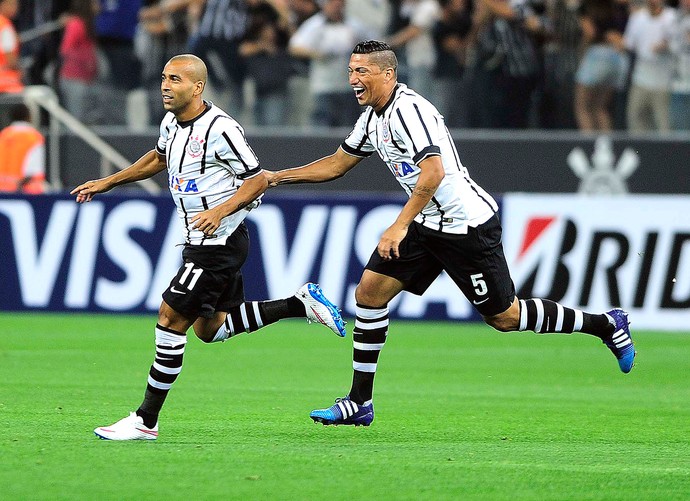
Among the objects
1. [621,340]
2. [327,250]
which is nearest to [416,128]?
[621,340]

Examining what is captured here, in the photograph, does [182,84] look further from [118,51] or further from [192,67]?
[118,51]

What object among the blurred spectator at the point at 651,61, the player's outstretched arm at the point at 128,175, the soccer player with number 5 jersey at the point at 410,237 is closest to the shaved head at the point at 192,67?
the player's outstretched arm at the point at 128,175

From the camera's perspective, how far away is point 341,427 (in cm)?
876

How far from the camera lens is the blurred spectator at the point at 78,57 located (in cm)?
1867

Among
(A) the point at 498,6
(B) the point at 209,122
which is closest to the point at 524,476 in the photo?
(B) the point at 209,122

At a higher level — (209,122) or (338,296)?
(209,122)

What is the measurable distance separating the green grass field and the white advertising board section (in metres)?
0.48

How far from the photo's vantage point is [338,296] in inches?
618

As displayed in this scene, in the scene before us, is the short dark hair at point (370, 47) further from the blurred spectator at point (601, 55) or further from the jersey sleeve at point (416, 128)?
the blurred spectator at point (601, 55)

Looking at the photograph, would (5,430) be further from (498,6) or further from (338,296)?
(498,6)

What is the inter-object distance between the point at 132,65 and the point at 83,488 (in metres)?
13.0

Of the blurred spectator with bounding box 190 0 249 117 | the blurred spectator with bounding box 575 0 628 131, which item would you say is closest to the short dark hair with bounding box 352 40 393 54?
the blurred spectator with bounding box 190 0 249 117

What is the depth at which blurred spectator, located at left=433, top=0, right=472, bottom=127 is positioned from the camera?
18.2 m

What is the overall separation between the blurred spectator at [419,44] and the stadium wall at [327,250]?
295 cm
